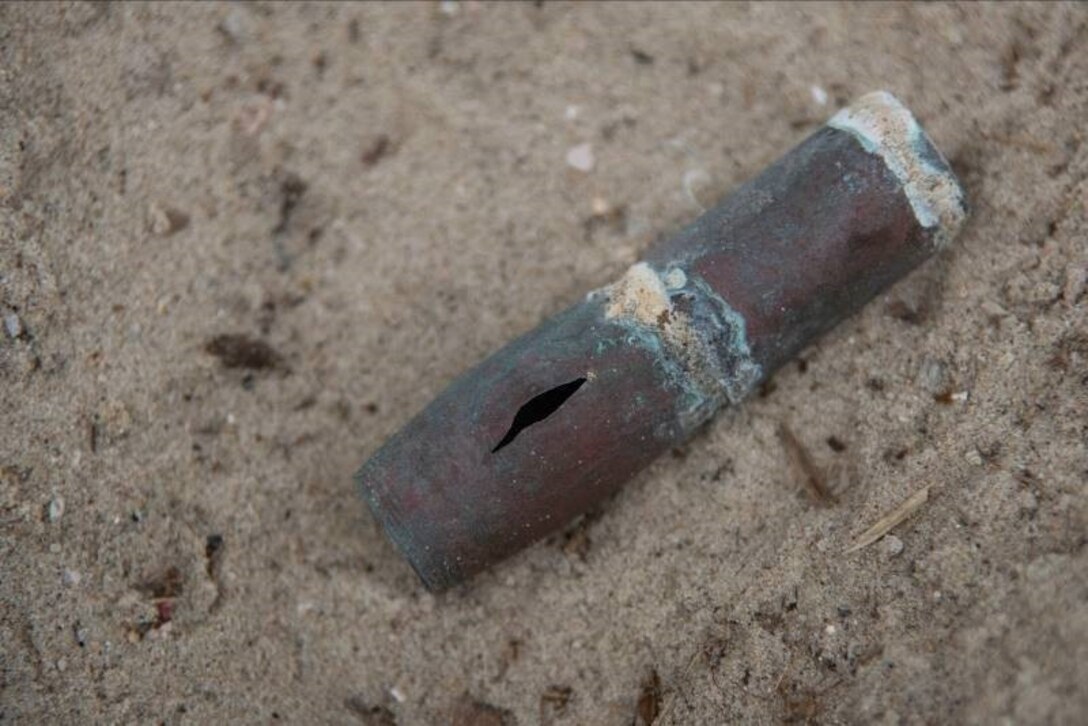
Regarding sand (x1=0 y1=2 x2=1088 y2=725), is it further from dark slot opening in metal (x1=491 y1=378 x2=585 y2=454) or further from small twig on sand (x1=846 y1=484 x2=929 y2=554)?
dark slot opening in metal (x1=491 y1=378 x2=585 y2=454)

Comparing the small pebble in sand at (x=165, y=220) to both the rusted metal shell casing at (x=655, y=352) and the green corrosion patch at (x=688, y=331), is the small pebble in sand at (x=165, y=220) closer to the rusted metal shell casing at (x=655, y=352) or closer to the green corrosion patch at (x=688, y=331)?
the rusted metal shell casing at (x=655, y=352)

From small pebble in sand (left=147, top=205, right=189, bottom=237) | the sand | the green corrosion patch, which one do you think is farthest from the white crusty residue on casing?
small pebble in sand (left=147, top=205, right=189, bottom=237)

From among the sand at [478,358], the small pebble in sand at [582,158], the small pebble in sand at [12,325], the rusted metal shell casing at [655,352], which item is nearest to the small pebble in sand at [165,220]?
the sand at [478,358]

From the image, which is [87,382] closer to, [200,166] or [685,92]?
[200,166]

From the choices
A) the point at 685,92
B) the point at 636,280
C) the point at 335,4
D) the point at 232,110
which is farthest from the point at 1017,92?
the point at 232,110

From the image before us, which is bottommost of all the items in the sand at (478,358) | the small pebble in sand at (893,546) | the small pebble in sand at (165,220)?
the small pebble in sand at (893,546)

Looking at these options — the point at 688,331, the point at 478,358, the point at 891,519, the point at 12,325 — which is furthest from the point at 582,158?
the point at 12,325
